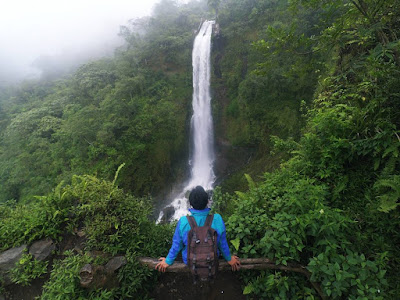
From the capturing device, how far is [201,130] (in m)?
17.7

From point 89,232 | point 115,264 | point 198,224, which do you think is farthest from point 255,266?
point 89,232

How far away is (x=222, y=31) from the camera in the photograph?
67.6 feet

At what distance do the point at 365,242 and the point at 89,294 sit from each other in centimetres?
396

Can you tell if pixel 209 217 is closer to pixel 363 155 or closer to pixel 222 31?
pixel 363 155

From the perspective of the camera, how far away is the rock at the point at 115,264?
3.08 metres

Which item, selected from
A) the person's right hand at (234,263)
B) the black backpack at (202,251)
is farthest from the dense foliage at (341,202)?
the black backpack at (202,251)

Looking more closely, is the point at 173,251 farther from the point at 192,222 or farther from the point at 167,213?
the point at 167,213

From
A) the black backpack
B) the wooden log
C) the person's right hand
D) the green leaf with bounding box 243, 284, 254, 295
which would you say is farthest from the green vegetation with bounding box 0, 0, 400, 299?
the black backpack

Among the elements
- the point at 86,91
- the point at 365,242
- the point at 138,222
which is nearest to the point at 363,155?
the point at 365,242

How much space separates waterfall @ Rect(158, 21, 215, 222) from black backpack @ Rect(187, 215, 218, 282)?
11.7 m

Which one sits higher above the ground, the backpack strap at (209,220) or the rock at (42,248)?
the backpack strap at (209,220)

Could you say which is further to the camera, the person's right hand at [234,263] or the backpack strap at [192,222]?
the person's right hand at [234,263]

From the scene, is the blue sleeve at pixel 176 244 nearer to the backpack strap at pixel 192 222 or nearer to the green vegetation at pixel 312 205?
the backpack strap at pixel 192 222

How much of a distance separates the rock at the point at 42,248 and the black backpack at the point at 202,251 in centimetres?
271
